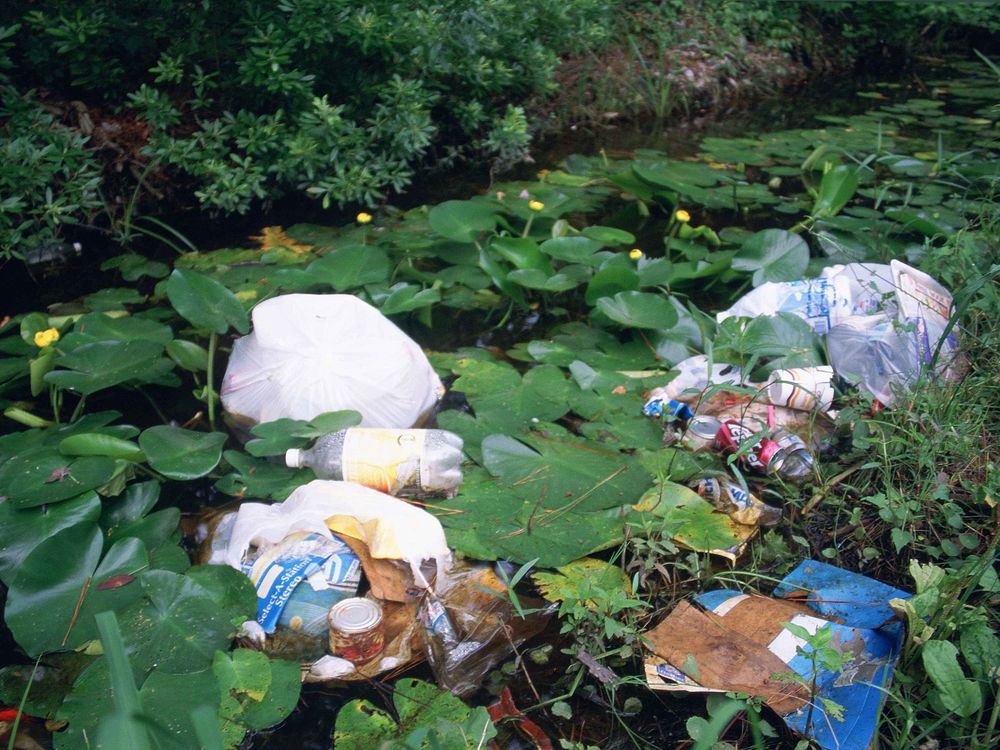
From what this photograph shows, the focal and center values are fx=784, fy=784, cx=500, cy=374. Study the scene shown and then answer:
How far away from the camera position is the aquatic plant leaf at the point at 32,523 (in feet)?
4.49

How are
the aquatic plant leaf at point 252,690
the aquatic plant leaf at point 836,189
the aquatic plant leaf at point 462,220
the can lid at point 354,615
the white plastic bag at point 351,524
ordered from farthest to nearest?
the aquatic plant leaf at point 836,189, the aquatic plant leaf at point 462,220, the white plastic bag at point 351,524, the can lid at point 354,615, the aquatic plant leaf at point 252,690

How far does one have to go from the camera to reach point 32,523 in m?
1.41

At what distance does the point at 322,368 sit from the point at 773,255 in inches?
54.5

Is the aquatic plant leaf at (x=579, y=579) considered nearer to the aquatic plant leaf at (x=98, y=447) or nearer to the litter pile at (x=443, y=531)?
the litter pile at (x=443, y=531)

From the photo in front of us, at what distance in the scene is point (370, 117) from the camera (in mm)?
3047

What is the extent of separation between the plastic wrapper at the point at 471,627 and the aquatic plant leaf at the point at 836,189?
202cm

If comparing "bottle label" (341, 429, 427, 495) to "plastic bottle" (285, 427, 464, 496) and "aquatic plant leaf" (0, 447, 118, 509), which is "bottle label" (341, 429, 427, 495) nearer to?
"plastic bottle" (285, 427, 464, 496)

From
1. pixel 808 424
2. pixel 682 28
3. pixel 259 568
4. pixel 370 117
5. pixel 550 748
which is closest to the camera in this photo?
pixel 550 748

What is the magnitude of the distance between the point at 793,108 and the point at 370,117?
354 cm

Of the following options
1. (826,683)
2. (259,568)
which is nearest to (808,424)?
(826,683)

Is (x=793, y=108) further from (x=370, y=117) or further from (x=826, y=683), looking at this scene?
(x=826, y=683)

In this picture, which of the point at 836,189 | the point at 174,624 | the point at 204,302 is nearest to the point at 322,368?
the point at 204,302

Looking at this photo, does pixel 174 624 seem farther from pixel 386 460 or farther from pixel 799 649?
pixel 799 649

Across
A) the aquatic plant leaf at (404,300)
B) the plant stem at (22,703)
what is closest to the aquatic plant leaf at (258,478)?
the plant stem at (22,703)
